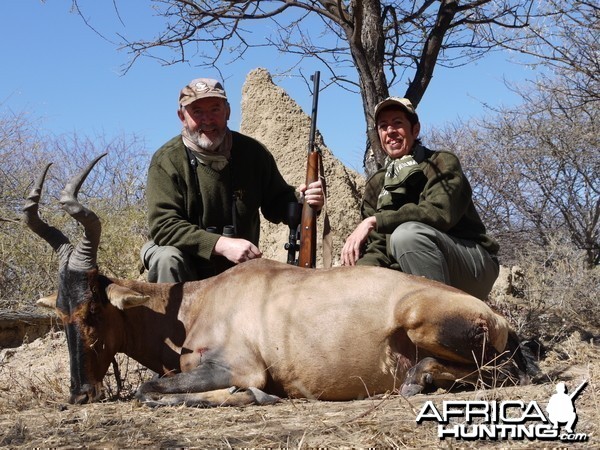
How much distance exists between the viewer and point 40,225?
18.0ft

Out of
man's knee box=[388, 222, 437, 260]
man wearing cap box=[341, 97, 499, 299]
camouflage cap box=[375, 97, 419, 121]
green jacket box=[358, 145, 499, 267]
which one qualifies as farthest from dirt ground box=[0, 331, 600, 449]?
camouflage cap box=[375, 97, 419, 121]

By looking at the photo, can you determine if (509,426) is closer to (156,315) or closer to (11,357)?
(156,315)

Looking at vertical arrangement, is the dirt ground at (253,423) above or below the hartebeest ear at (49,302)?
below

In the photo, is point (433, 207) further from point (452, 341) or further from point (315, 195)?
point (452, 341)

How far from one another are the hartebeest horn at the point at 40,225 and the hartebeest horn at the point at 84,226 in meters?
0.12

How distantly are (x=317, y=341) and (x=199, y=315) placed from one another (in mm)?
859

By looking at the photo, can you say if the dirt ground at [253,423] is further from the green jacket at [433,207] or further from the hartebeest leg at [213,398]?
the green jacket at [433,207]

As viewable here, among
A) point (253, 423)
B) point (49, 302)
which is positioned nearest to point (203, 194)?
point (49, 302)

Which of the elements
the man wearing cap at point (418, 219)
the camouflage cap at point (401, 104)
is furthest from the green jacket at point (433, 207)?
the camouflage cap at point (401, 104)

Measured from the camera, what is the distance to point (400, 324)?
505 cm

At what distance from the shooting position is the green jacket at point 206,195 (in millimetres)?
6039

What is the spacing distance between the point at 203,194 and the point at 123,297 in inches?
57.1

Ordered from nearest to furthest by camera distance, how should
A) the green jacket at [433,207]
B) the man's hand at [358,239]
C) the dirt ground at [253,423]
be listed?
the dirt ground at [253,423] < the green jacket at [433,207] < the man's hand at [358,239]

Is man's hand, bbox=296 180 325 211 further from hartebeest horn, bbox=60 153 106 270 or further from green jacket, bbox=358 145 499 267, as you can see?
hartebeest horn, bbox=60 153 106 270
